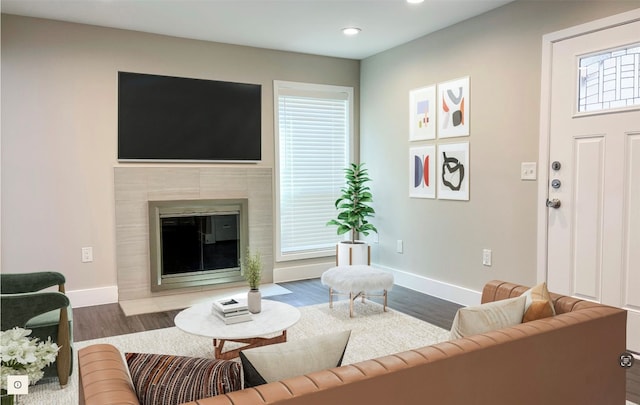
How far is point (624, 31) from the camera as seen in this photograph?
9.73ft

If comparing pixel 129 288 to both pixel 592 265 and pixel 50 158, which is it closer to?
pixel 50 158

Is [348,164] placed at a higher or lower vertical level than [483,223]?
higher

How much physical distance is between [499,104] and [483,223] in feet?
3.31

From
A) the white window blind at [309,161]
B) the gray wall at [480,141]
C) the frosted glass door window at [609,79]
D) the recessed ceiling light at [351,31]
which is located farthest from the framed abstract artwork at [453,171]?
the white window blind at [309,161]

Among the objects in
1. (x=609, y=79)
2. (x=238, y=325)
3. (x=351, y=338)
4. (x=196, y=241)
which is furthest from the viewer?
(x=196, y=241)

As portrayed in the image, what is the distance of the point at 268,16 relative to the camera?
395 centimetres

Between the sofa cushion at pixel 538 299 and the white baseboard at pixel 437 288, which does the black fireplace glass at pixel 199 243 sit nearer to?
the white baseboard at pixel 437 288

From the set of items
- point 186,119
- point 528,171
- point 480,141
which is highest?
point 186,119

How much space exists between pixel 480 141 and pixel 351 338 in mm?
2018

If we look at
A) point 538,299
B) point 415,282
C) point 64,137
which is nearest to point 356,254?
point 415,282

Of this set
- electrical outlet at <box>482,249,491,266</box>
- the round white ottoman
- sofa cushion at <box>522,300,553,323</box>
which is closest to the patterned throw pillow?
sofa cushion at <box>522,300,553,323</box>

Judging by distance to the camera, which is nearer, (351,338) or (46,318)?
(46,318)

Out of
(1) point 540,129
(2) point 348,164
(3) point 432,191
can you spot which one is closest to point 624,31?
(1) point 540,129

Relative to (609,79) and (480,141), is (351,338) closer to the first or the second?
(480,141)
